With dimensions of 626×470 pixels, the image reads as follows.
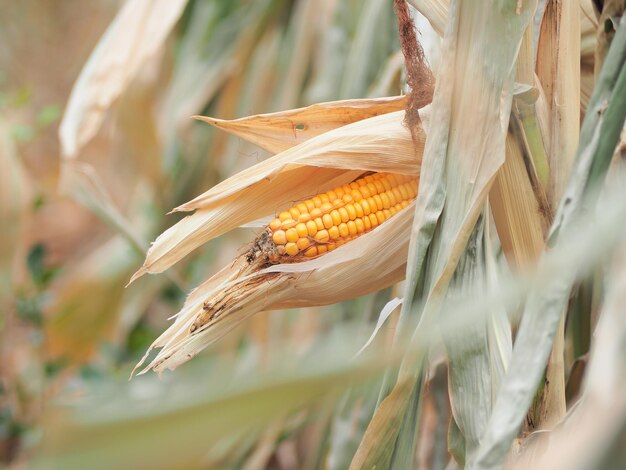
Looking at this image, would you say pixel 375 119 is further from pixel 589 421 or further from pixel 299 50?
pixel 299 50

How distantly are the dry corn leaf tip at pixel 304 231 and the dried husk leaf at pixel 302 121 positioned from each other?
2 centimetres

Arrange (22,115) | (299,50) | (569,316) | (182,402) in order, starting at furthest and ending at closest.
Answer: (22,115) < (299,50) < (569,316) < (182,402)

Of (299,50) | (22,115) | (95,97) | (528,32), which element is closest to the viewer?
(528,32)

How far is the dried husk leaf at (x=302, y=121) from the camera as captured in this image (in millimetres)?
528

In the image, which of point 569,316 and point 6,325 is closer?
point 569,316

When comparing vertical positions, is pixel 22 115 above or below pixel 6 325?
above

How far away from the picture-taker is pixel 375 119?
0.51 meters

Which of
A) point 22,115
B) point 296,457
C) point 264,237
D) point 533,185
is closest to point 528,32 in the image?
point 533,185

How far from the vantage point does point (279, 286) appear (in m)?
0.48

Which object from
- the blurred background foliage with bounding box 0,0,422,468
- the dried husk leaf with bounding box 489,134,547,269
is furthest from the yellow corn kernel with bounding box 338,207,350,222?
the blurred background foliage with bounding box 0,0,422,468

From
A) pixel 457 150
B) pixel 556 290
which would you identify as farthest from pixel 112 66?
pixel 556 290

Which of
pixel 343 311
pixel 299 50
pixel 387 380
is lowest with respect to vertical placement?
pixel 343 311

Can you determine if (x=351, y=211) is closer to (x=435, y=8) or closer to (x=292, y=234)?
(x=292, y=234)

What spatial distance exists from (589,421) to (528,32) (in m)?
0.31
